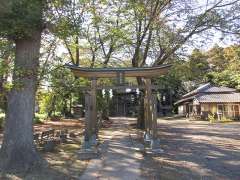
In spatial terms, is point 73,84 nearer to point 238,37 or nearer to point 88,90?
point 88,90

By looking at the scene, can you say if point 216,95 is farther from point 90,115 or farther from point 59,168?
point 59,168

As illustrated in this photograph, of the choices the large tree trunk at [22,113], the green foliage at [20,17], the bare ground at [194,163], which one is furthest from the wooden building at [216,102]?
the green foliage at [20,17]

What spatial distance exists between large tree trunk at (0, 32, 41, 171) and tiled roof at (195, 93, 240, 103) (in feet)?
113

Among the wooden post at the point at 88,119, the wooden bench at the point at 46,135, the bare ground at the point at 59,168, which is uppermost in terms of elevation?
the wooden post at the point at 88,119

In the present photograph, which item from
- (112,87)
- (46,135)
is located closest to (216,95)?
(112,87)

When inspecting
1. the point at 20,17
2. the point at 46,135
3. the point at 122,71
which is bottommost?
the point at 46,135

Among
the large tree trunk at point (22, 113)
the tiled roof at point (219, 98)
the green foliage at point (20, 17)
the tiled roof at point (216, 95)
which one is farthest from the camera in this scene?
the tiled roof at point (216, 95)

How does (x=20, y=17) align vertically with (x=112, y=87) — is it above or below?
above

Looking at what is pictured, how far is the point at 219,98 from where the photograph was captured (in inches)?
1671

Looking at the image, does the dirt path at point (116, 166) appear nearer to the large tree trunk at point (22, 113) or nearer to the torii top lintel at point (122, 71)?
the large tree trunk at point (22, 113)

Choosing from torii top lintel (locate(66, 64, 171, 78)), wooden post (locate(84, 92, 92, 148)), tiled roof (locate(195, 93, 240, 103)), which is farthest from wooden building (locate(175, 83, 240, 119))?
wooden post (locate(84, 92, 92, 148))

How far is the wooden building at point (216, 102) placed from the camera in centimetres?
4120

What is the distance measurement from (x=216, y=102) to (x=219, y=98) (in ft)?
3.06

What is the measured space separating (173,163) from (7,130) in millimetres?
5284
